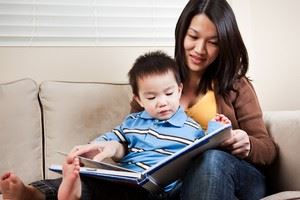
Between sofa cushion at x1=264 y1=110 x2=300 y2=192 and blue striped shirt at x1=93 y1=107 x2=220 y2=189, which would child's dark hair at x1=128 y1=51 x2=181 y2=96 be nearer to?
blue striped shirt at x1=93 y1=107 x2=220 y2=189

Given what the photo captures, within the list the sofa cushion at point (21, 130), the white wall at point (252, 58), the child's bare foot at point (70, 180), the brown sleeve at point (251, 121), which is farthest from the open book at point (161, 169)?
the white wall at point (252, 58)

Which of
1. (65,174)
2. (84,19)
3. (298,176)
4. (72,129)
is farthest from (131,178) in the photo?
(84,19)

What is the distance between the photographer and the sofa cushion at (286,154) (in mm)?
1155

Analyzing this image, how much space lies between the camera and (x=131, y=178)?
2.68ft

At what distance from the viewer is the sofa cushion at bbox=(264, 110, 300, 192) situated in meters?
1.16

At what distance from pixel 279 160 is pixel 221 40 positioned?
0.41m

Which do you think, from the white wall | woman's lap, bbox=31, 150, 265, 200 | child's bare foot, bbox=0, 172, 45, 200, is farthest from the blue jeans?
the white wall

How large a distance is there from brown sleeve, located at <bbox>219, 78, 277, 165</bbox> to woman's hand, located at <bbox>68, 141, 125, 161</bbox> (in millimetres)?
370

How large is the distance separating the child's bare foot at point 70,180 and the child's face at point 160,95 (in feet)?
1.11

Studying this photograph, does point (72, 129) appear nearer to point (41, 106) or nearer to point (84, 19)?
point (41, 106)

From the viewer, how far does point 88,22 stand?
1734mm

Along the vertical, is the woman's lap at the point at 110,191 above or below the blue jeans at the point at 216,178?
below

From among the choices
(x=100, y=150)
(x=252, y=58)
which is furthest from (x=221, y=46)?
(x=252, y=58)

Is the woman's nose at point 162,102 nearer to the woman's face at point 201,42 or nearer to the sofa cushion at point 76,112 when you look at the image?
the woman's face at point 201,42
